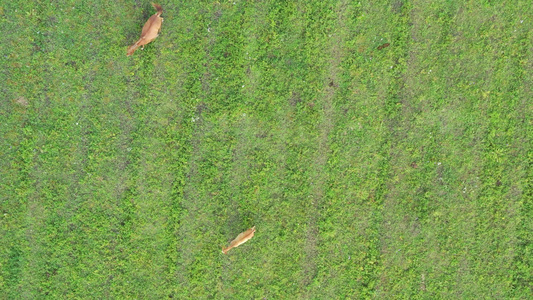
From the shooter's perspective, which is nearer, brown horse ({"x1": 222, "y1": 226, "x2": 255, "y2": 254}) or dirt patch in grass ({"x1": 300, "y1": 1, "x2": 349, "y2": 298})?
brown horse ({"x1": 222, "y1": 226, "x2": 255, "y2": 254})

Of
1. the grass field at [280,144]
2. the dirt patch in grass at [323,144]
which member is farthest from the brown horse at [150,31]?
the dirt patch in grass at [323,144]

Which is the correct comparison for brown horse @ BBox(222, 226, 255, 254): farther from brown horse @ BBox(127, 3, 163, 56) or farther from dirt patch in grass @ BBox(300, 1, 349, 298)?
brown horse @ BBox(127, 3, 163, 56)

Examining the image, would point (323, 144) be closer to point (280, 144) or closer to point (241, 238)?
point (280, 144)

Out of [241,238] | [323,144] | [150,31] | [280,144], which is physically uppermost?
[150,31]

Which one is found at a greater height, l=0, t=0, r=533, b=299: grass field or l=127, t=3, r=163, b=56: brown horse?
l=127, t=3, r=163, b=56: brown horse

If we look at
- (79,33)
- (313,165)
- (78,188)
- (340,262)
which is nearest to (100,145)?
(78,188)

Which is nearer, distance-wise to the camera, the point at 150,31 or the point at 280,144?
the point at 150,31

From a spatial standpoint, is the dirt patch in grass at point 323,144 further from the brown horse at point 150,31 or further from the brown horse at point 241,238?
the brown horse at point 150,31

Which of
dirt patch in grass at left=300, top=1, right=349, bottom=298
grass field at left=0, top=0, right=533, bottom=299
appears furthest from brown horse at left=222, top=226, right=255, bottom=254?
dirt patch in grass at left=300, top=1, right=349, bottom=298

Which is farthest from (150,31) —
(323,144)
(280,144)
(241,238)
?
(241,238)
